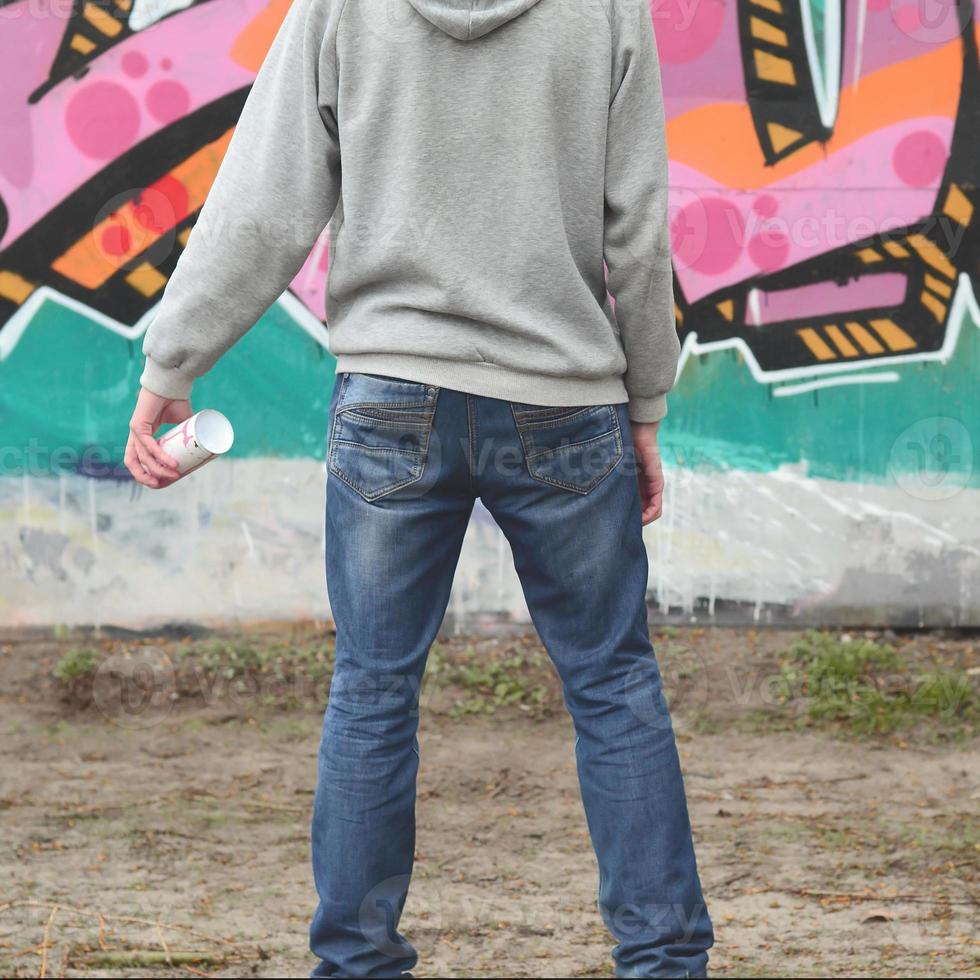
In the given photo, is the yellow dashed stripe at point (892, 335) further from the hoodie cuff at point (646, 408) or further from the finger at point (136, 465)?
the finger at point (136, 465)

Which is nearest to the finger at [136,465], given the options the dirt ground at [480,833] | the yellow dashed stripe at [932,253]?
the dirt ground at [480,833]

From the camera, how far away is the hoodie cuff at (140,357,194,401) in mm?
2146

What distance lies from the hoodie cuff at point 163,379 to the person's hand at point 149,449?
0.01 m

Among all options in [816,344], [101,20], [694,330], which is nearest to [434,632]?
[694,330]

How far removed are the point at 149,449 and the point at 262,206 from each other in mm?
437

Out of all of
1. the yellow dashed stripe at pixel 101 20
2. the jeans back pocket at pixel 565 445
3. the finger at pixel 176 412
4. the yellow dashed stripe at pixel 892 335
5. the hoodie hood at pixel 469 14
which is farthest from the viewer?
the yellow dashed stripe at pixel 892 335

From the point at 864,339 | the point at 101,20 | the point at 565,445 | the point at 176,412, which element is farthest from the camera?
the point at 864,339

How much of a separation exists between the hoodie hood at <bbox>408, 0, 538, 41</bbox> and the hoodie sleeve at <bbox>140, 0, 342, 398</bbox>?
18 cm

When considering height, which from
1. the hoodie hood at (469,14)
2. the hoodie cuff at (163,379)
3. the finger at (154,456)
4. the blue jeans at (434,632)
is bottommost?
the blue jeans at (434,632)

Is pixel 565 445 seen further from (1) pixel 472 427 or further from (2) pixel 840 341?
(2) pixel 840 341

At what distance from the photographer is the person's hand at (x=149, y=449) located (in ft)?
7.06

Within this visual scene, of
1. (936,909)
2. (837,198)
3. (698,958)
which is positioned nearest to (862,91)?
(837,198)

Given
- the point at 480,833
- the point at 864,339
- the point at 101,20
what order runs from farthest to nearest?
the point at 864,339 → the point at 101,20 → the point at 480,833

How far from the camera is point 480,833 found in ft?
11.8
